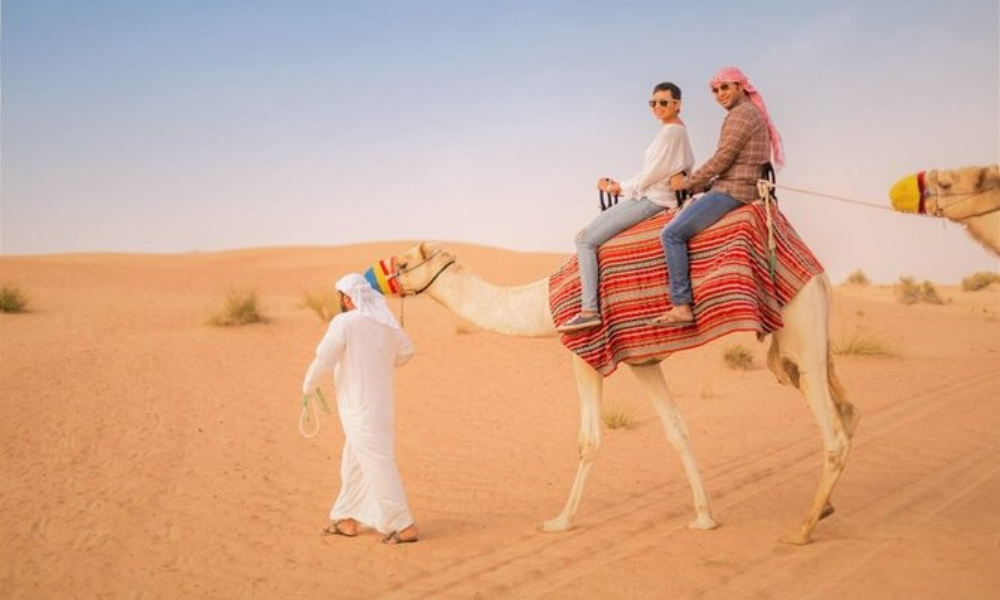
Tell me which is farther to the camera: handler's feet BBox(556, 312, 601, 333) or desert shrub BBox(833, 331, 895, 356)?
desert shrub BBox(833, 331, 895, 356)

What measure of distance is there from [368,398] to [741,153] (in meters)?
3.39

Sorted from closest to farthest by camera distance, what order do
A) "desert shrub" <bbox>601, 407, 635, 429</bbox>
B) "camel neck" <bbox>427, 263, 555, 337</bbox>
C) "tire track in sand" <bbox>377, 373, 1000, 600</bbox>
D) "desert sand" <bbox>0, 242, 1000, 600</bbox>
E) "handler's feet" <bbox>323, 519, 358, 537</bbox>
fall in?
"tire track in sand" <bbox>377, 373, 1000, 600</bbox> → "desert sand" <bbox>0, 242, 1000, 600</bbox> → "camel neck" <bbox>427, 263, 555, 337</bbox> → "handler's feet" <bbox>323, 519, 358, 537</bbox> → "desert shrub" <bbox>601, 407, 635, 429</bbox>

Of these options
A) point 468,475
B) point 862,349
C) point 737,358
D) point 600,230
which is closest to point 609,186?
point 600,230

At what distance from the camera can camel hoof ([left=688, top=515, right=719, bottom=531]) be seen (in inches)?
272

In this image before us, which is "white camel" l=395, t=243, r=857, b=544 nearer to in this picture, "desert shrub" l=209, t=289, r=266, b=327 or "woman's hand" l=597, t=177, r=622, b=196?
"woman's hand" l=597, t=177, r=622, b=196

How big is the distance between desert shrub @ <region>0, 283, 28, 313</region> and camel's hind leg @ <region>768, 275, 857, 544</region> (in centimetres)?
1470

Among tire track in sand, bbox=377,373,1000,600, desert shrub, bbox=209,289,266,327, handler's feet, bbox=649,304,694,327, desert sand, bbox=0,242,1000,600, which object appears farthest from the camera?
desert shrub, bbox=209,289,266,327

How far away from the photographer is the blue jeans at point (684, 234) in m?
6.35

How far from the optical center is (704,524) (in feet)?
22.7

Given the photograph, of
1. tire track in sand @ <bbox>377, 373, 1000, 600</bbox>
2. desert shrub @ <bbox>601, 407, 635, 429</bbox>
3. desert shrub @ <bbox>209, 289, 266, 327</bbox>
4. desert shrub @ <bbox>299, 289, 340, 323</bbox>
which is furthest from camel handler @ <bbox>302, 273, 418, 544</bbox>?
desert shrub @ <bbox>299, 289, 340, 323</bbox>

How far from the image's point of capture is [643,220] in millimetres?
6777

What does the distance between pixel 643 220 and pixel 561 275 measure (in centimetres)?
78

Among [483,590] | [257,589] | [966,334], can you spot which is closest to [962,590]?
[483,590]

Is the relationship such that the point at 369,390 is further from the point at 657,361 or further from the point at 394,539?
the point at 657,361
